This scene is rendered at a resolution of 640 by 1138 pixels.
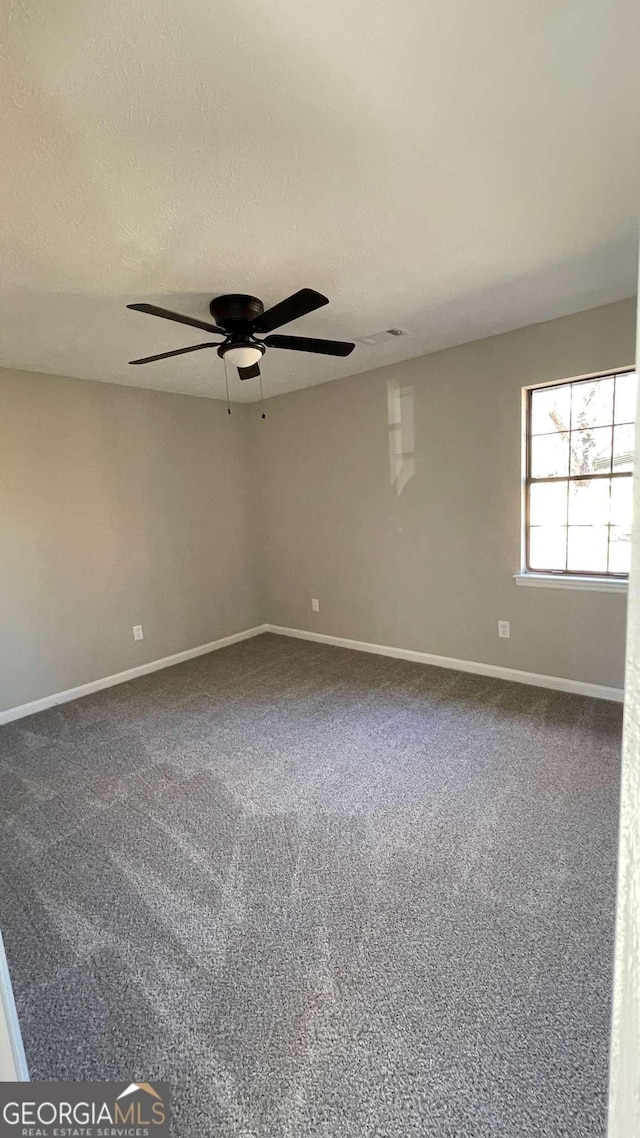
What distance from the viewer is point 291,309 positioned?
2.03 metres

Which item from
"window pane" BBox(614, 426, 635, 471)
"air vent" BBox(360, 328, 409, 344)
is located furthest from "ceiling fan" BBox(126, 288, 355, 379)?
"window pane" BBox(614, 426, 635, 471)

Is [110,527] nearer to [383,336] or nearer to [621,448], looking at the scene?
[383,336]

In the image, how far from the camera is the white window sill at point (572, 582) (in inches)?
118

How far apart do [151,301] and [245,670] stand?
2744 mm

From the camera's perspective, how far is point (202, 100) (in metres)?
1.29

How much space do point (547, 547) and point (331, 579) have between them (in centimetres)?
188

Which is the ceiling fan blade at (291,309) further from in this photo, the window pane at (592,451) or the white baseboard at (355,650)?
the white baseboard at (355,650)

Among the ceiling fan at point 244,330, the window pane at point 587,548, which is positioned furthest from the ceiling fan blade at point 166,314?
the window pane at point 587,548

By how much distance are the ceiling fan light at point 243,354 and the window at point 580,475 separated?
193 cm

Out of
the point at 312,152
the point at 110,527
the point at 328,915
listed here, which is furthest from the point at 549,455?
the point at 110,527

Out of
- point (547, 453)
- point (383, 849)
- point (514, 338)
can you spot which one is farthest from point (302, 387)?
point (383, 849)

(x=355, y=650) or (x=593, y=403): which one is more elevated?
(x=593, y=403)

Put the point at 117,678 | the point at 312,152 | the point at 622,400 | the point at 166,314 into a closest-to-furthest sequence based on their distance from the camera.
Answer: the point at 312,152 → the point at 166,314 → the point at 622,400 → the point at 117,678

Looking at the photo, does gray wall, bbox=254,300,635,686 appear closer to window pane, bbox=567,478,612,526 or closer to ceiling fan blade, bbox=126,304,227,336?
window pane, bbox=567,478,612,526
